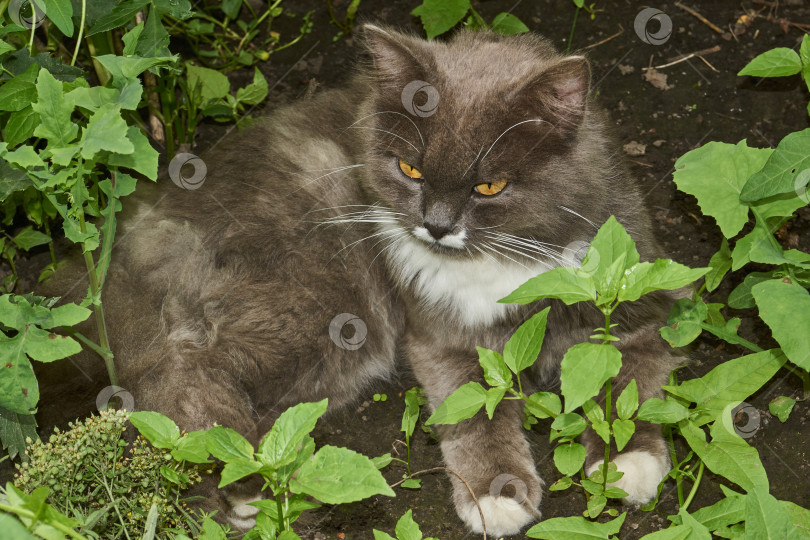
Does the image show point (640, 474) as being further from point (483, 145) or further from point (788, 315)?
point (483, 145)

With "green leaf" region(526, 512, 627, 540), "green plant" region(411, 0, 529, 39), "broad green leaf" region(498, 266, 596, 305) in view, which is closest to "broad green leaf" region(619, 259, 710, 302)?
"broad green leaf" region(498, 266, 596, 305)

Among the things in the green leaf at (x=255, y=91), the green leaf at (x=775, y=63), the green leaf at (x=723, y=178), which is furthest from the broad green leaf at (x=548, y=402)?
the green leaf at (x=255, y=91)

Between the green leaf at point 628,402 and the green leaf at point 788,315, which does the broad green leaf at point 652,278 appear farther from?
the green leaf at point 628,402

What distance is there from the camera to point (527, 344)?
7.59 feet

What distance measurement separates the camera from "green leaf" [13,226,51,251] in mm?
3328

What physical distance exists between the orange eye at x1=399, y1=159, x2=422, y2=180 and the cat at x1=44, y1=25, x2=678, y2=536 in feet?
0.05

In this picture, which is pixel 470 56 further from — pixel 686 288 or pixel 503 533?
pixel 503 533

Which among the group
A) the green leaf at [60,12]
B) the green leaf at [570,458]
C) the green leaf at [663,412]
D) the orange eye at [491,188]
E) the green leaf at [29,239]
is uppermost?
the green leaf at [60,12]

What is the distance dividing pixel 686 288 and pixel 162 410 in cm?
181

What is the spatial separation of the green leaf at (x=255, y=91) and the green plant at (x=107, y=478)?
5.85 feet

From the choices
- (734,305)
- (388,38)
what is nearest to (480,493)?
(734,305)

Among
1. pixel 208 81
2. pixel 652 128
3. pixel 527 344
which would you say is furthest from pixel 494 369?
pixel 208 81

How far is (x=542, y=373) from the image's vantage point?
2.97 m

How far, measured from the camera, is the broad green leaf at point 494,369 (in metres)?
2.38
